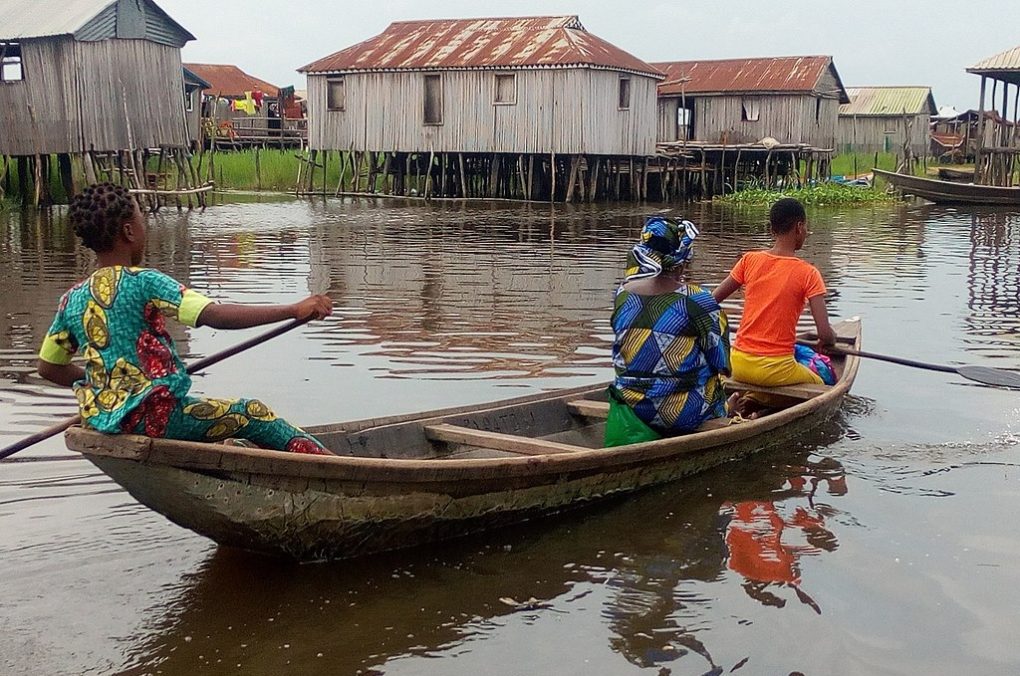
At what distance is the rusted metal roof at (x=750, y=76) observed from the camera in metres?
35.0

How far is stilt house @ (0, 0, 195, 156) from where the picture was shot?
66.8 ft

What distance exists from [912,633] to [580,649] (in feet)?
3.75

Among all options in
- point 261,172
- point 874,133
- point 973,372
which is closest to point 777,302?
point 973,372

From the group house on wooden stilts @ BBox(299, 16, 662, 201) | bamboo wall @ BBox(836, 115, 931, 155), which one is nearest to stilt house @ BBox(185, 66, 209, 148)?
house on wooden stilts @ BBox(299, 16, 662, 201)

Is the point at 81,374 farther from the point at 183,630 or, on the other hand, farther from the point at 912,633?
the point at 912,633

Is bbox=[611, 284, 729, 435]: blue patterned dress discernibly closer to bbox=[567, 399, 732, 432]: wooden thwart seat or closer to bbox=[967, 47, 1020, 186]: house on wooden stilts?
bbox=[567, 399, 732, 432]: wooden thwart seat

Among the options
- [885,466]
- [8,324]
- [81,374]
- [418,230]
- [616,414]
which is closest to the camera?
[81,374]

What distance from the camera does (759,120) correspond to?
35.4 metres

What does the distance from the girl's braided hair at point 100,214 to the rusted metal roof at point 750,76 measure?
32.1 metres

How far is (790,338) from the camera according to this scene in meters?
6.35

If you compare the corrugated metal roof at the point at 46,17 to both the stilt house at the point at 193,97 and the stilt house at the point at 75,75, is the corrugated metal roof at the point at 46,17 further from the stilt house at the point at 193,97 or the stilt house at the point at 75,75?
the stilt house at the point at 193,97

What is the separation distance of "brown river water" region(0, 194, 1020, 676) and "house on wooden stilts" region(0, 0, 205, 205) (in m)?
12.2

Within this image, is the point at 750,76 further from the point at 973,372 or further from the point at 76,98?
the point at 973,372

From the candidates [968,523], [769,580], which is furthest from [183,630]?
[968,523]
